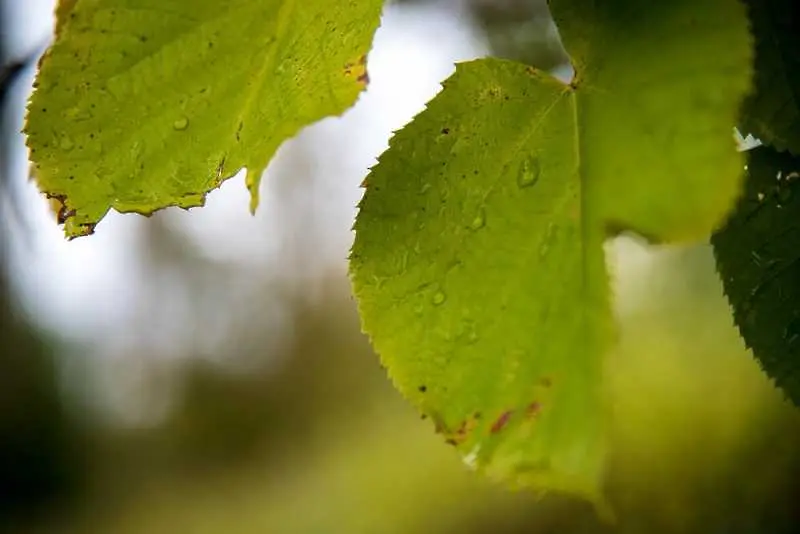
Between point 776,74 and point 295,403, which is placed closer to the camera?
point 776,74

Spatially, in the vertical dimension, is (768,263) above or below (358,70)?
below

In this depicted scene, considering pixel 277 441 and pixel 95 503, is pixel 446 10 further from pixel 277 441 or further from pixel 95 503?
pixel 95 503

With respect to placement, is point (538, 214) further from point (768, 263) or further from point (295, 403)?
point (295, 403)

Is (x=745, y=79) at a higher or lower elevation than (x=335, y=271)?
lower

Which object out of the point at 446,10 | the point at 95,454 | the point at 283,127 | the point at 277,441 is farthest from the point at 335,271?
the point at 283,127

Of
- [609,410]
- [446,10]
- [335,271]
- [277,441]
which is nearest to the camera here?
[609,410]

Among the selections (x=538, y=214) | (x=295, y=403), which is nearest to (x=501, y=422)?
(x=538, y=214)

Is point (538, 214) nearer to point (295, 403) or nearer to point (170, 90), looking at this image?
point (170, 90)
